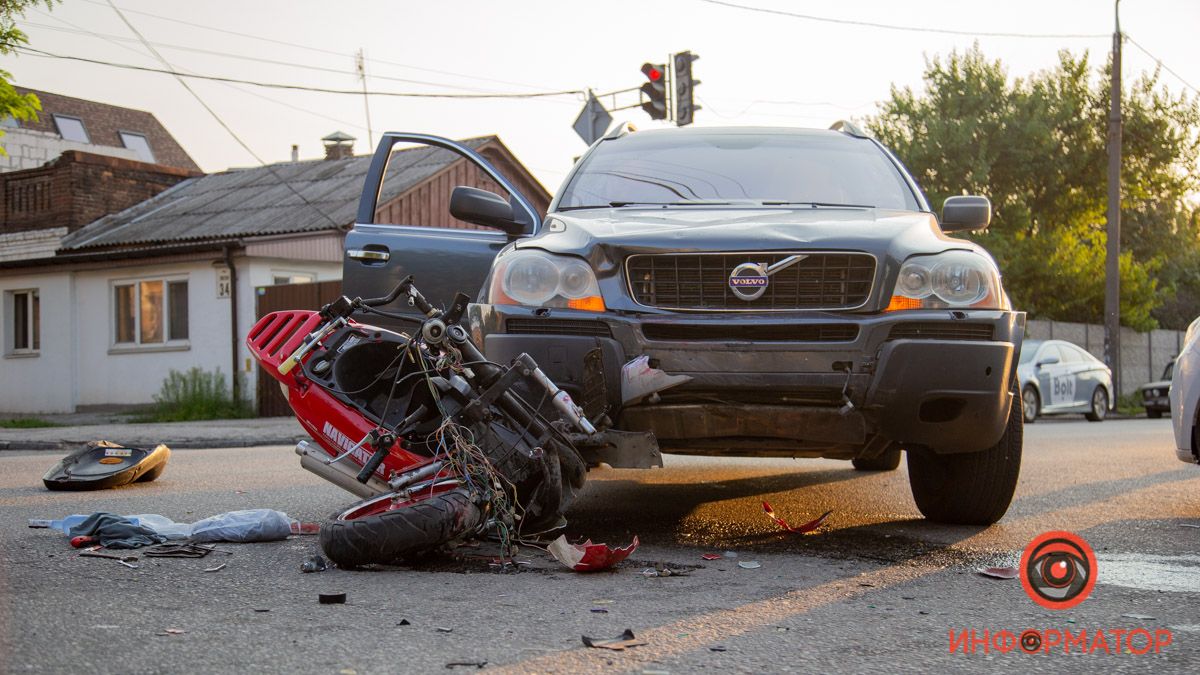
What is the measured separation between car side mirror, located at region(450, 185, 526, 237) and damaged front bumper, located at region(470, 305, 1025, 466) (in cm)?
113

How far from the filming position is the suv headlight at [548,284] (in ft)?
16.3

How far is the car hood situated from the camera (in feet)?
16.4

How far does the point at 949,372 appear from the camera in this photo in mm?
4844

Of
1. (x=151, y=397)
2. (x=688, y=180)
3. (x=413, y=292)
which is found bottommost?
(x=151, y=397)

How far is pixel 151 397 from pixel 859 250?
20887 millimetres

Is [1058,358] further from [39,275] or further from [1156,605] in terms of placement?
[39,275]

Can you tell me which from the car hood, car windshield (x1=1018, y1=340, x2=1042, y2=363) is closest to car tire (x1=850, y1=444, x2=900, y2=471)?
the car hood

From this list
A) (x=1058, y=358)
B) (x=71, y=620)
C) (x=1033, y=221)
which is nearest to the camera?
(x=71, y=620)

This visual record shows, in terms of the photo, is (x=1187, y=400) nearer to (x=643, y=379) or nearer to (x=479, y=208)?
(x=643, y=379)

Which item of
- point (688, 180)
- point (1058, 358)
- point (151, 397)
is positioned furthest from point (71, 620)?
point (151, 397)

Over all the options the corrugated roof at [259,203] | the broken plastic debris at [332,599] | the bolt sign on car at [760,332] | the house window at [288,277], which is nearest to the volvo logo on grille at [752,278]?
the bolt sign on car at [760,332]

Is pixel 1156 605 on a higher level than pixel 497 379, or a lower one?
lower

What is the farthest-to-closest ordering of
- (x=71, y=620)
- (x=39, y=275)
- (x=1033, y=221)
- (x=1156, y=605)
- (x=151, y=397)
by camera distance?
(x=1033, y=221)
(x=39, y=275)
(x=151, y=397)
(x=1156, y=605)
(x=71, y=620)

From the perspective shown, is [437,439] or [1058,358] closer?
[437,439]
